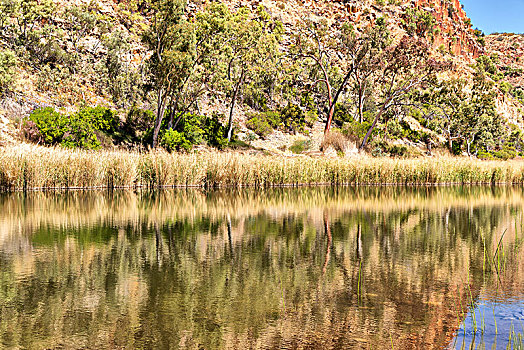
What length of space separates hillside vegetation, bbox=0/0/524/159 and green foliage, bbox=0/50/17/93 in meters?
0.07

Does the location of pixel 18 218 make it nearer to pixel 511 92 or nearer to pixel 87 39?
pixel 87 39

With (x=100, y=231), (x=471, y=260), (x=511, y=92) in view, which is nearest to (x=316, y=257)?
(x=471, y=260)

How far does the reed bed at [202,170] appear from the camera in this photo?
1980 cm

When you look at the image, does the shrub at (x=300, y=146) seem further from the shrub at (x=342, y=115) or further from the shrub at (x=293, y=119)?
the shrub at (x=342, y=115)

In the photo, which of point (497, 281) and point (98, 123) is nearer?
point (497, 281)

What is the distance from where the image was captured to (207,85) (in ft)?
130

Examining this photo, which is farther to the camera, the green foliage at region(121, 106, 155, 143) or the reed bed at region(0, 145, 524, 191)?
the green foliage at region(121, 106, 155, 143)

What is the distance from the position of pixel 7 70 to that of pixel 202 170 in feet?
54.3

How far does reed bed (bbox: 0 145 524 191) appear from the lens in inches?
779

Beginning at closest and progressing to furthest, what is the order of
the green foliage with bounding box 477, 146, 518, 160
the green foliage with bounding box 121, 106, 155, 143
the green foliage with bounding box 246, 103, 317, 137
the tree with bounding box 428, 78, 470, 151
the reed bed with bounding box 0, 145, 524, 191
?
the reed bed with bounding box 0, 145, 524, 191, the green foliage with bounding box 121, 106, 155, 143, the green foliage with bounding box 246, 103, 317, 137, the green foliage with bounding box 477, 146, 518, 160, the tree with bounding box 428, 78, 470, 151

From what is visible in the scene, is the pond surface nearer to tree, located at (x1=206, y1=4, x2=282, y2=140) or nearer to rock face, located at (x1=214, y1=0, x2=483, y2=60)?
tree, located at (x1=206, y1=4, x2=282, y2=140)

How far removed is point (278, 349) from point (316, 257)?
3509 mm

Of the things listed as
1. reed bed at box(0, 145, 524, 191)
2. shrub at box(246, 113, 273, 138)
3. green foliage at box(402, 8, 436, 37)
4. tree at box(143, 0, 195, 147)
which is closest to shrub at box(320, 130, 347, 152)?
shrub at box(246, 113, 273, 138)

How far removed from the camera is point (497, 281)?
6.22 m
